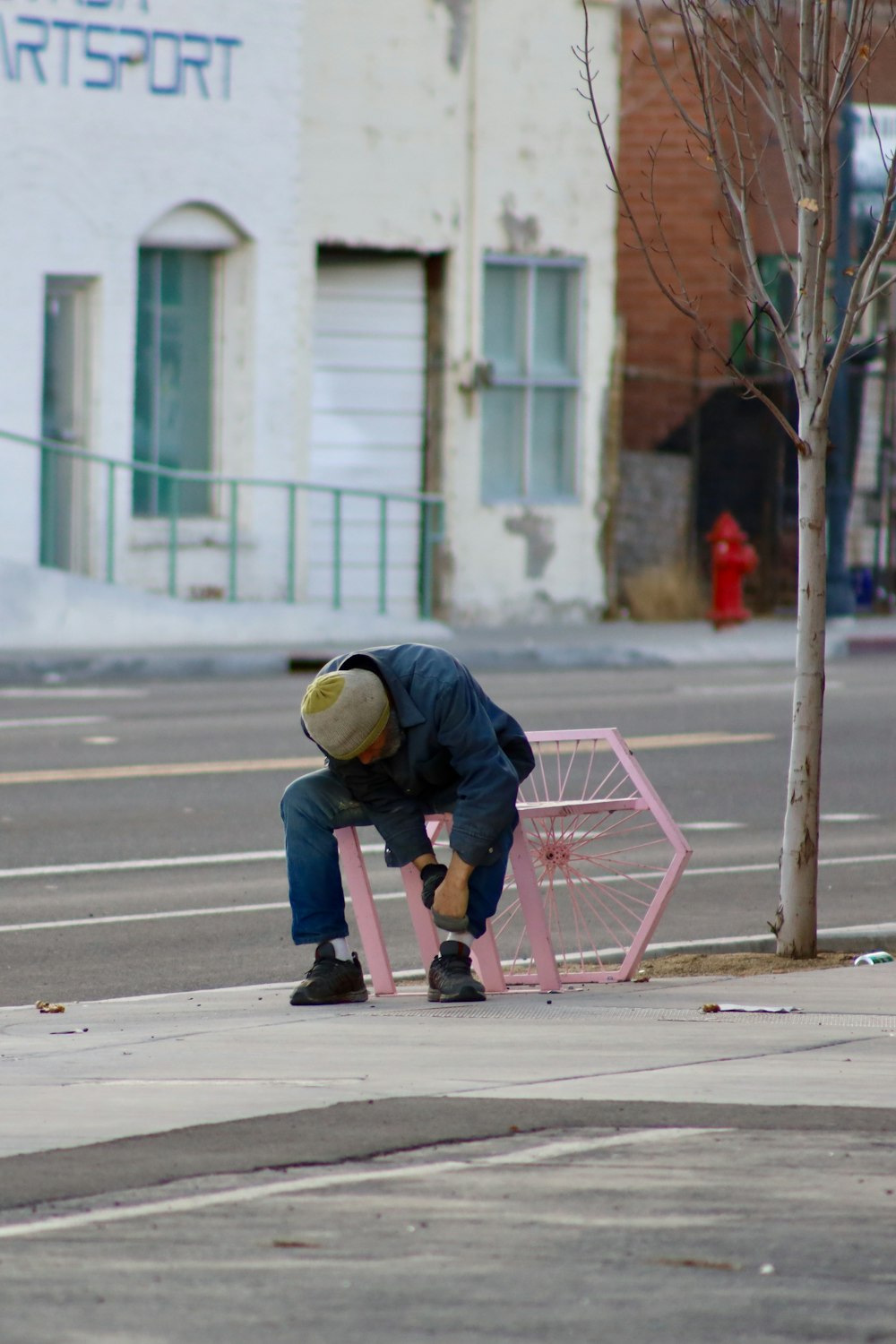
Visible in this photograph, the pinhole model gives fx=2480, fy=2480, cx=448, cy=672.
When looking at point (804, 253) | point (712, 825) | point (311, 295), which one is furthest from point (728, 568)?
point (804, 253)

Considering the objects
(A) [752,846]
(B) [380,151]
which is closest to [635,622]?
(B) [380,151]

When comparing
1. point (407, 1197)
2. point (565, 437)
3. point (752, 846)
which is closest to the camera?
point (407, 1197)

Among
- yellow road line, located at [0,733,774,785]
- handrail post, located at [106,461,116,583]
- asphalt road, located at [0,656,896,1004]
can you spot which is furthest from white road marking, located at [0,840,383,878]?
handrail post, located at [106,461,116,583]

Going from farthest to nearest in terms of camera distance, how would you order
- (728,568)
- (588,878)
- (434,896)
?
1. (728,568)
2. (588,878)
3. (434,896)

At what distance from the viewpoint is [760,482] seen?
91.1 ft

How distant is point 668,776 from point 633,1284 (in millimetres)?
9473

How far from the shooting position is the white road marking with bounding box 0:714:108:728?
51.8ft

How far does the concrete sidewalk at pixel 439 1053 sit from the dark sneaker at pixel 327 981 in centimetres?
6

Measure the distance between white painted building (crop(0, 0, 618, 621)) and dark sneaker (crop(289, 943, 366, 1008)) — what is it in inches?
563

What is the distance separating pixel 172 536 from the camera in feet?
70.8

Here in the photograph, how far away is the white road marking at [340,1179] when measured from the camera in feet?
15.6

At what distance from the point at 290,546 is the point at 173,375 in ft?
6.25

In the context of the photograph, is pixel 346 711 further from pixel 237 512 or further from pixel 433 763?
pixel 237 512

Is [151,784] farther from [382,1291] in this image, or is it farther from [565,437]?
[565,437]
